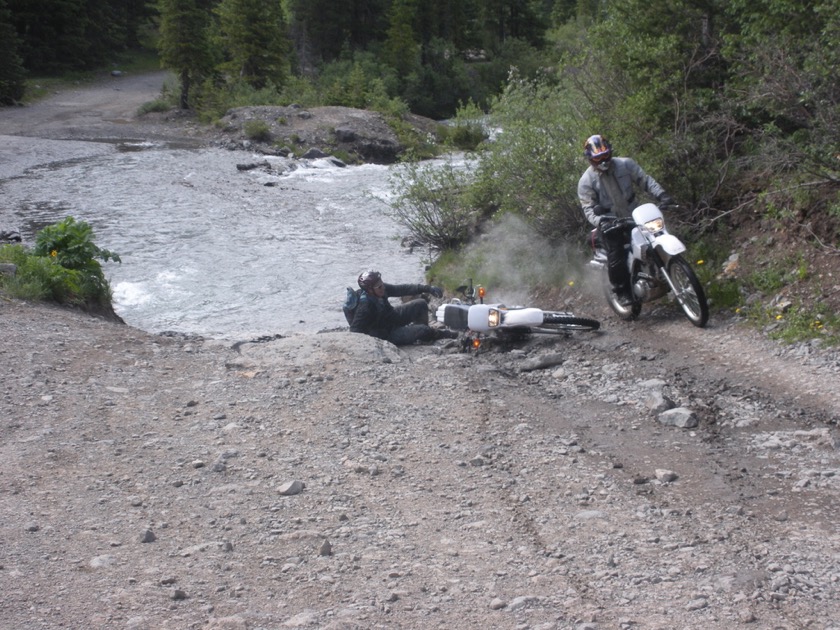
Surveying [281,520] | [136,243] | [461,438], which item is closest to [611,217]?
[461,438]

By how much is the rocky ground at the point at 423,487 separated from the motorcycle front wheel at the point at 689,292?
7.9 inches

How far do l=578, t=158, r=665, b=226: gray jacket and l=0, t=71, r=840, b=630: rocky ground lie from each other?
1.39 m

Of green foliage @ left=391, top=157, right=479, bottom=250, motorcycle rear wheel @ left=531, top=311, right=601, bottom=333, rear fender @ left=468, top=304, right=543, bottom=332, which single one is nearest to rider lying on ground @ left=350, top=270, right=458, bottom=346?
rear fender @ left=468, top=304, right=543, bottom=332

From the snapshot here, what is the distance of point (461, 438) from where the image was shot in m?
6.73

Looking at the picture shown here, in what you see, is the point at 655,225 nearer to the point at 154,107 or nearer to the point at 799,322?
the point at 799,322

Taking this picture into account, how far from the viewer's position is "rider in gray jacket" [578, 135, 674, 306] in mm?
9445

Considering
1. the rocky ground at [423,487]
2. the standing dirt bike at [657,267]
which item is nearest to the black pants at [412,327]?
the rocky ground at [423,487]

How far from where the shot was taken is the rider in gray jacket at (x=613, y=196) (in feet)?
31.0

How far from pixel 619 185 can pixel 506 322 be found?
6.16 ft

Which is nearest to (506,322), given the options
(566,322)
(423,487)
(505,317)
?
(505,317)

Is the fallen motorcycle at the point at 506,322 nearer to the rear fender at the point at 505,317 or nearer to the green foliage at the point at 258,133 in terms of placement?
the rear fender at the point at 505,317

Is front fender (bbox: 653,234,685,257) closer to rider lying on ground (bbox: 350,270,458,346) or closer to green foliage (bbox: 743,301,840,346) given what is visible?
green foliage (bbox: 743,301,840,346)

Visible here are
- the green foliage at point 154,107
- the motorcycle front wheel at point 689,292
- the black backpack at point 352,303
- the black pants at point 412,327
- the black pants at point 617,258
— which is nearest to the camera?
the motorcycle front wheel at point 689,292

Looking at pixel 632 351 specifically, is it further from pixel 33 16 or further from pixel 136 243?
pixel 33 16
